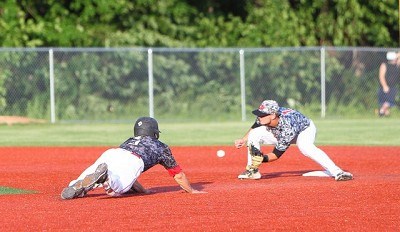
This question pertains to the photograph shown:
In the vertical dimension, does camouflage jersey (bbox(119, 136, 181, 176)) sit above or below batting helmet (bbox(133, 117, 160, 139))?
below

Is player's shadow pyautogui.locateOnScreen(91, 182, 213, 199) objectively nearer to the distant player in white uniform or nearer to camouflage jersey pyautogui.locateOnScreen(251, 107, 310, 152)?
the distant player in white uniform

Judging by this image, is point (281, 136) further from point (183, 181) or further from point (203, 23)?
point (203, 23)

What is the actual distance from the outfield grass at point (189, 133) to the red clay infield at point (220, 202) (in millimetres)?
5180

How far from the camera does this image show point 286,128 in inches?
607

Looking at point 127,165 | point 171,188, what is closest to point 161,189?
point 171,188

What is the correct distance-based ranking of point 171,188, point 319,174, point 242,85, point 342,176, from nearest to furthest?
point 171,188
point 342,176
point 319,174
point 242,85

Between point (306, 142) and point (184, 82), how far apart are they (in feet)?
58.5

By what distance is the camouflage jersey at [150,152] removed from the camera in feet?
45.0

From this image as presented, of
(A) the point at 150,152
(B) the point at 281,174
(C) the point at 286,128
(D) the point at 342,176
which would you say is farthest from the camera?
(B) the point at 281,174

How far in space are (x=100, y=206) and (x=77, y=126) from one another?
18287 mm

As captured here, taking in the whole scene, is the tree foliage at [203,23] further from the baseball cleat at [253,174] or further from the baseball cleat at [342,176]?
the baseball cleat at [342,176]

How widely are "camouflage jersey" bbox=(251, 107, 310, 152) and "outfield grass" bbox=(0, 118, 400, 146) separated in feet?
28.6

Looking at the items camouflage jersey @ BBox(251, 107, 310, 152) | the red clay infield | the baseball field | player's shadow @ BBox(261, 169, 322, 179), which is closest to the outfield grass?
the baseball field

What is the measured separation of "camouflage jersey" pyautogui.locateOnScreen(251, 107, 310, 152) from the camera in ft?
50.6
